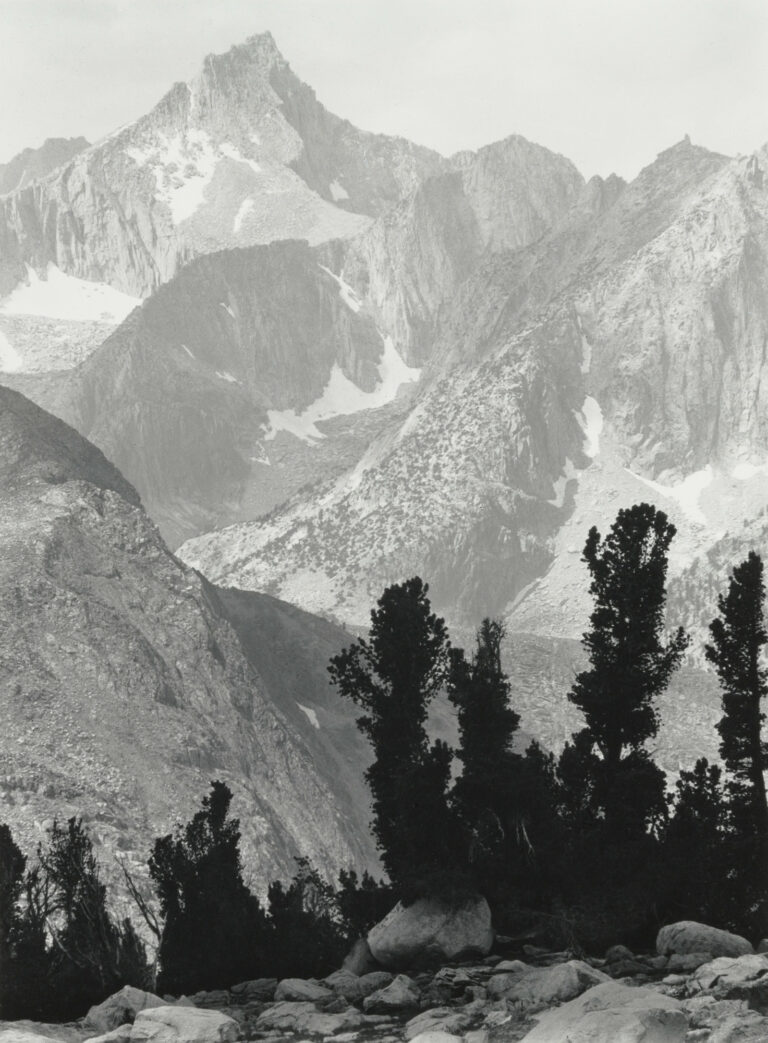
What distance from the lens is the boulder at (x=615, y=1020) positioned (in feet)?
133

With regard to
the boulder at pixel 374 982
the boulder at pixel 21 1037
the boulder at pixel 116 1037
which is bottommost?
the boulder at pixel 116 1037

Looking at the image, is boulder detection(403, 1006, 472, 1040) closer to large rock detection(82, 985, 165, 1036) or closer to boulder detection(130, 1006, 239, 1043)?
boulder detection(130, 1006, 239, 1043)

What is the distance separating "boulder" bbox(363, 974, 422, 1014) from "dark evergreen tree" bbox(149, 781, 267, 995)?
73.6 feet

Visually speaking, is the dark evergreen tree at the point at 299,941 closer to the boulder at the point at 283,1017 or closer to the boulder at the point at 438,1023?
the boulder at the point at 283,1017

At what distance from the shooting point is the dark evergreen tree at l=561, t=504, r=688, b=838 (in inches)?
2933

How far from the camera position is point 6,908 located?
3310 inches

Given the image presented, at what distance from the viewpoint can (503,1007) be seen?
47.3 meters

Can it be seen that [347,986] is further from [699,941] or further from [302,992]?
[699,941]

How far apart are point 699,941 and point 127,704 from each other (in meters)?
104

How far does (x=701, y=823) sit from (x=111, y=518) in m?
121

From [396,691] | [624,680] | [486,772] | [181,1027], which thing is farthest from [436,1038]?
[396,691]

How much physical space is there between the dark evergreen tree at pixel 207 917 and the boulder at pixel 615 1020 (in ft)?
106

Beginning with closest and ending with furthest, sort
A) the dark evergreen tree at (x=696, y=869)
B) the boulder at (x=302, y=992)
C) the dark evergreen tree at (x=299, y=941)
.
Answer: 1. the boulder at (x=302, y=992)
2. the dark evergreen tree at (x=696, y=869)
3. the dark evergreen tree at (x=299, y=941)

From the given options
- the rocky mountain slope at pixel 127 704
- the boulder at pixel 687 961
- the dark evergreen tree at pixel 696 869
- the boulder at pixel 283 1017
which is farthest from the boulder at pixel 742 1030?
the rocky mountain slope at pixel 127 704
